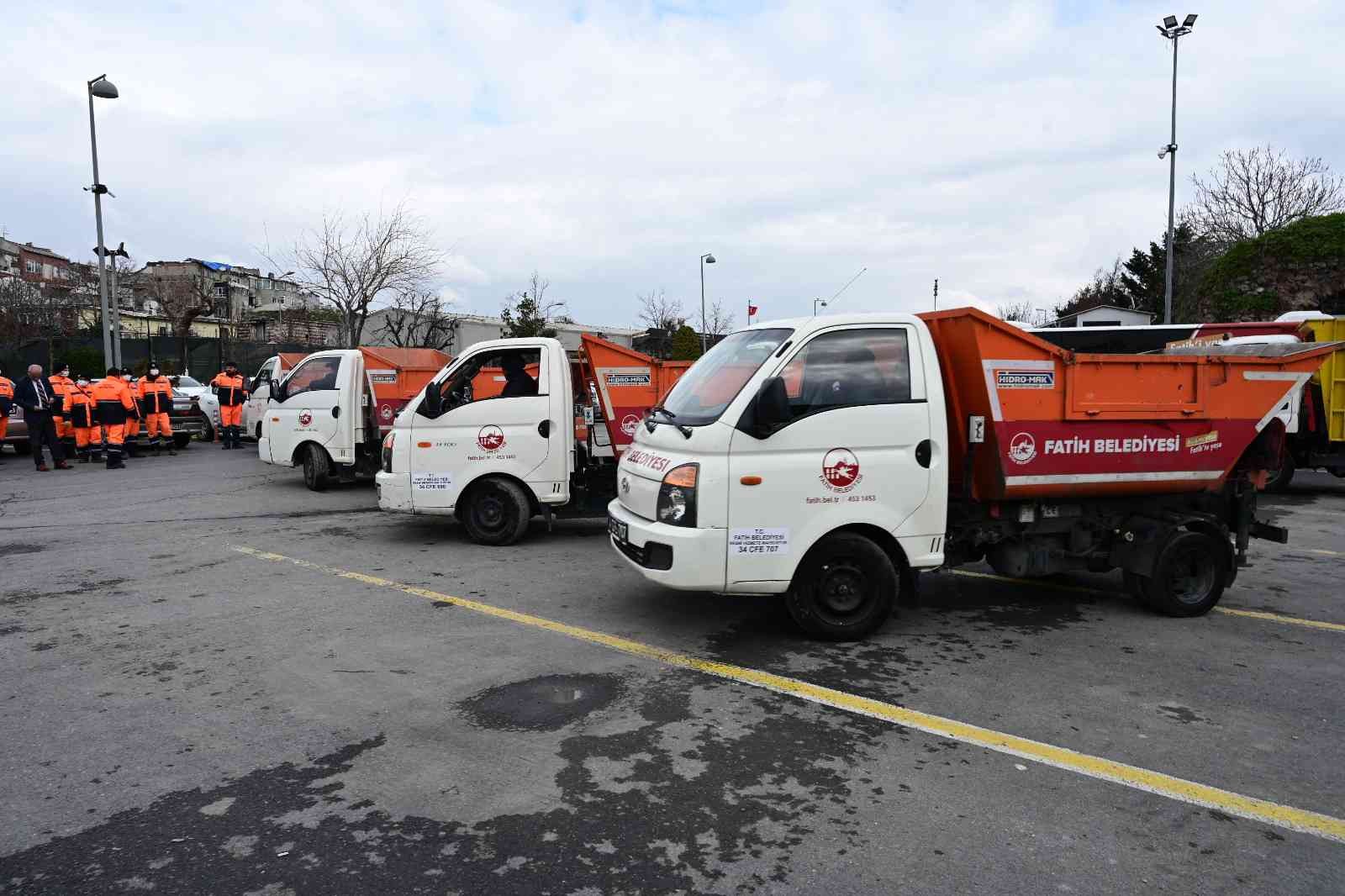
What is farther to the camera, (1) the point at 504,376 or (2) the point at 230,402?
(2) the point at 230,402

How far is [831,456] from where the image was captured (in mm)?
5320

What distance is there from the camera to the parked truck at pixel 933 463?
528cm

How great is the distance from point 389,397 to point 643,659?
8.36 meters

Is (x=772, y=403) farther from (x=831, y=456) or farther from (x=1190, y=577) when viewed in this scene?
(x=1190, y=577)

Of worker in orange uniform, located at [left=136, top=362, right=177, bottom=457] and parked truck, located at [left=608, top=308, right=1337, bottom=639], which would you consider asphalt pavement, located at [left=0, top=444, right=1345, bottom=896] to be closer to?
parked truck, located at [left=608, top=308, right=1337, bottom=639]

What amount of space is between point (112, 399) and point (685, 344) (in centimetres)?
2560

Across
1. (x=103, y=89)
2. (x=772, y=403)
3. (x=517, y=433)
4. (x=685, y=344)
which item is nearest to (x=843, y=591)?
(x=772, y=403)

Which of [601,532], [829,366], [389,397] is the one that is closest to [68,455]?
[389,397]

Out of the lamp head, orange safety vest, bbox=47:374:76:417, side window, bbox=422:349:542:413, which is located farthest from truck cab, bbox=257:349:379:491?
the lamp head


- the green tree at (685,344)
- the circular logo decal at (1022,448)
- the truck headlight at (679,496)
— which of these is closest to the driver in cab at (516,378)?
the truck headlight at (679,496)

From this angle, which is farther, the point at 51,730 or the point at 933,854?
the point at 51,730

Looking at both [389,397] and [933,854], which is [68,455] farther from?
[933,854]

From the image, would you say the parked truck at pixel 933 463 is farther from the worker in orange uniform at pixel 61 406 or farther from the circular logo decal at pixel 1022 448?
the worker in orange uniform at pixel 61 406

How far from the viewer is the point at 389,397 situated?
40.7ft
